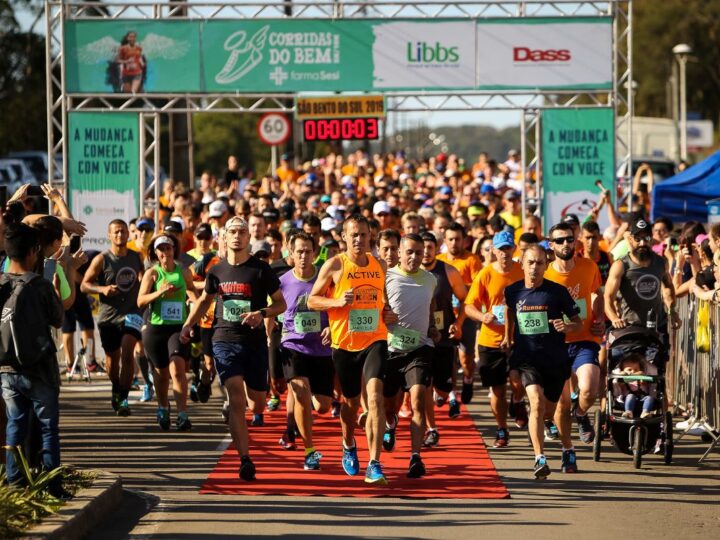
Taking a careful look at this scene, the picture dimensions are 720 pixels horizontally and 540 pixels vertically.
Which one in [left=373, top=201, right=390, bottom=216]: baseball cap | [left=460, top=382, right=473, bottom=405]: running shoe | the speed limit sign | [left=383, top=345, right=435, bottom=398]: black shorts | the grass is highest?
the speed limit sign

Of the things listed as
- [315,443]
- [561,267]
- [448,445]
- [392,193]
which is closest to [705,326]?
[561,267]

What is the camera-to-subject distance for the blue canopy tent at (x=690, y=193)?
21.2 m

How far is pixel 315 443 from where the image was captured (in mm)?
13734

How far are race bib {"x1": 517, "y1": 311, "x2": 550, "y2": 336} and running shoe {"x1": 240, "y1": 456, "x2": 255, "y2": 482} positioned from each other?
2.42 m

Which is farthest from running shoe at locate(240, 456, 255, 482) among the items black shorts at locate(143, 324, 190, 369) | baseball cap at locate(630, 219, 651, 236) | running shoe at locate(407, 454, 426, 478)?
baseball cap at locate(630, 219, 651, 236)

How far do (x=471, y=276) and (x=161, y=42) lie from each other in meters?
7.38

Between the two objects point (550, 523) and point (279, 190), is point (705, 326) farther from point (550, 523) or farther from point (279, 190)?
point (279, 190)

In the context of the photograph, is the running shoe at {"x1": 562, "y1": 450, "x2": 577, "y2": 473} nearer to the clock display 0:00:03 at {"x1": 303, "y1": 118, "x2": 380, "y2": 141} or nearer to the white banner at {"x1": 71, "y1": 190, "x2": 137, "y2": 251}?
the clock display 0:00:03 at {"x1": 303, "y1": 118, "x2": 380, "y2": 141}

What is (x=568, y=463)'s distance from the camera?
12133mm

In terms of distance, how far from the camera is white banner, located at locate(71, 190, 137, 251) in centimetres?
2112

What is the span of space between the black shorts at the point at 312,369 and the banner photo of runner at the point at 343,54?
9149 millimetres

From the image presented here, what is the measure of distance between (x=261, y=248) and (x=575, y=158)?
7.63 metres

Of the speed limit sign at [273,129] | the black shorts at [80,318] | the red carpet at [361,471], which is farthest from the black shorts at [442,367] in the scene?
the speed limit sign at [273,129]

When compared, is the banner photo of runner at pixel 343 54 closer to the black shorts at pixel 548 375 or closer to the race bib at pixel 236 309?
the black shorts at pixel 548 375
